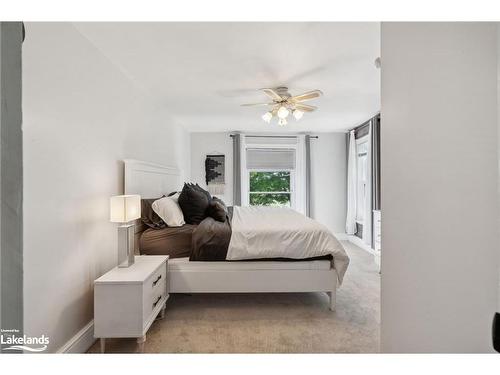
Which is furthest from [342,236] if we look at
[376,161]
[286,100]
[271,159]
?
[286,100]

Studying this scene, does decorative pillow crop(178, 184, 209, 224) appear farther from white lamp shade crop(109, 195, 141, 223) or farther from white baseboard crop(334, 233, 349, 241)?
white baseboard crop(334, 233, 349, 241)

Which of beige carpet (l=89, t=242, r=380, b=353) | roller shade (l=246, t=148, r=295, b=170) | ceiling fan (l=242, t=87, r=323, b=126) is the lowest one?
beige carpet (l=89, t=242, r=380, b=353)

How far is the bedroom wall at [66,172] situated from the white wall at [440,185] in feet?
5.91

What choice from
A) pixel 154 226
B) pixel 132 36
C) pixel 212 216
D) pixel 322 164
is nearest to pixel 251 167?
pixel 322 164

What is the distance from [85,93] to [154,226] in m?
1.35

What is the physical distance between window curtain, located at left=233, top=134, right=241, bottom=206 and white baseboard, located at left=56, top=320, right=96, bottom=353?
3.81 metres

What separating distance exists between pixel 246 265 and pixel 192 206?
0.95 meters

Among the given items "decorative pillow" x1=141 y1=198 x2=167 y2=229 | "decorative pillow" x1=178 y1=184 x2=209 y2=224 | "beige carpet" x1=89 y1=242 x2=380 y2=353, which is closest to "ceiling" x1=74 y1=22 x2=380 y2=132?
"decorative pillow" x1=178 y1=184 x2=209 y2=224

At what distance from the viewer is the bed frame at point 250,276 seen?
2438 millimetres

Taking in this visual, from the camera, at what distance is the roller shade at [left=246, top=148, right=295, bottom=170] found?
5770mm

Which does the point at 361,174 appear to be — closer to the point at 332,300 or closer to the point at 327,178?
the point at 327,178

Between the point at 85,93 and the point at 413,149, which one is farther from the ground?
the point at 85,93

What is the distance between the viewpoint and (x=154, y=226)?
2.63m
